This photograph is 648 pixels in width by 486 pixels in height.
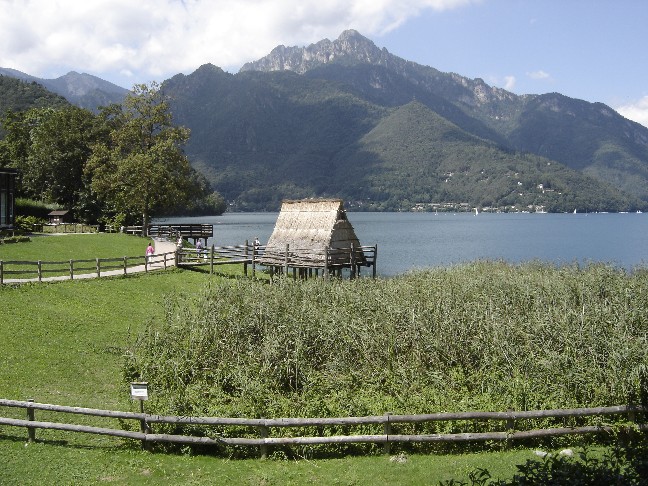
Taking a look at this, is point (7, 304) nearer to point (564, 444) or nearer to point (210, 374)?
point (210, 374)

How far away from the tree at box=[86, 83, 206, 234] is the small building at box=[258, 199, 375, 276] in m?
18.1

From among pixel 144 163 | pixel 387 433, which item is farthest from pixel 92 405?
pixel 144 163

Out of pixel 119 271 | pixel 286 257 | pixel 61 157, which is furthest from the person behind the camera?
pixel 61 157

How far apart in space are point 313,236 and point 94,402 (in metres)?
20.8

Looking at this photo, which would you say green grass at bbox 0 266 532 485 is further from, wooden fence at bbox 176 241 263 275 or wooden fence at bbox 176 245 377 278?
wooden fence at bbox 176 245 377 278

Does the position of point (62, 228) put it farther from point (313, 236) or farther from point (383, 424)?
point (383, 424)

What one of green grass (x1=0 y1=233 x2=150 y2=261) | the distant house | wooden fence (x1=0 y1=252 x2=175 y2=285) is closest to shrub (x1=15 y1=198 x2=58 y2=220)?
the distant house

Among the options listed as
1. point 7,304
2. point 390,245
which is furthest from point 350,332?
point 390,245

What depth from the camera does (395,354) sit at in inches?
592

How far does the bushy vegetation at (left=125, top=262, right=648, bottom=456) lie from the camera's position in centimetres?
1217

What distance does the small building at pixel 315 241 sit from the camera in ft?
107

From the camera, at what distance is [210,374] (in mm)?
14359

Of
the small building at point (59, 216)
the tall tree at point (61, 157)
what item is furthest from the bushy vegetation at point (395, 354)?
the tall tree at point (61, 157)

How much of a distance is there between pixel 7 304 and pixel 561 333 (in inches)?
731
